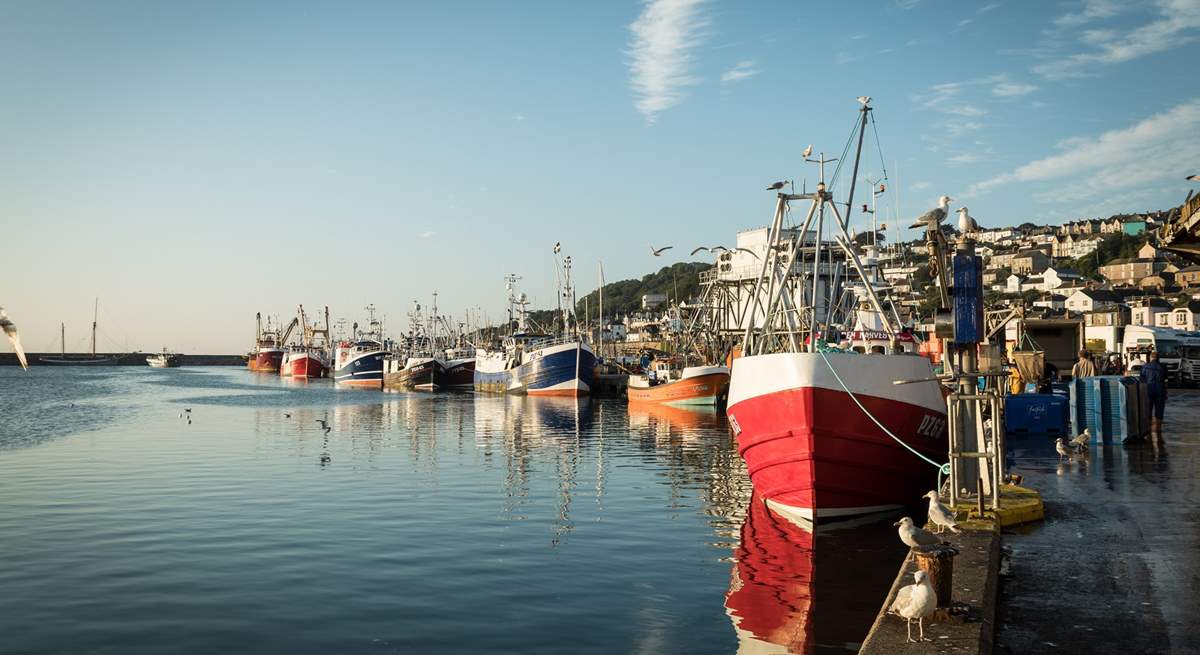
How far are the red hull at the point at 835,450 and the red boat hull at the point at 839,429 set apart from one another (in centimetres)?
2

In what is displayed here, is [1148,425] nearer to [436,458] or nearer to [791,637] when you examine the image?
[791,637]

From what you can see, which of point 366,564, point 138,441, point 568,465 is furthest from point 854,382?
point 138,441

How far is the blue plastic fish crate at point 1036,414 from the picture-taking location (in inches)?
1160

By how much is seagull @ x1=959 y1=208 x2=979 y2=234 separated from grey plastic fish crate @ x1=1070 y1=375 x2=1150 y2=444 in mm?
12585

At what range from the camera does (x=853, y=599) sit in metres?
12.6

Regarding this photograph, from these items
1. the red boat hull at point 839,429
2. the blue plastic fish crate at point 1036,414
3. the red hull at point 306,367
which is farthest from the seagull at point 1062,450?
the red hull at point 306,367

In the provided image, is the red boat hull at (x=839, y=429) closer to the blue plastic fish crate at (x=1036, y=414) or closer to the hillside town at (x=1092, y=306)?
the hillside town at (x=1092, y=306)

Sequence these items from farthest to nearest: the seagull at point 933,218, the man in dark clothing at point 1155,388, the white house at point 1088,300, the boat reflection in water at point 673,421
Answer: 1. the white house at point 1088,300
2. the boat reflection in water at point 673,421
3. the man in dark clothing at point 1155,388
4. the seagull at point 933,218

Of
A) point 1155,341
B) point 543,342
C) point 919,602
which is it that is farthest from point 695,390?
point 919,602

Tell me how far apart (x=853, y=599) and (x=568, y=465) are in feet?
58.7

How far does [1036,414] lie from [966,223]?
17805mm

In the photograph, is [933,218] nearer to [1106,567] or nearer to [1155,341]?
[1106,567]

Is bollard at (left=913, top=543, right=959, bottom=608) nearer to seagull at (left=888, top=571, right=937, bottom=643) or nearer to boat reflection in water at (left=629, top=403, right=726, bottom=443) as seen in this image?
seagull at (left=888, top=571, right=937, bottom=643)

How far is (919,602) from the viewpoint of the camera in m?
7.62
